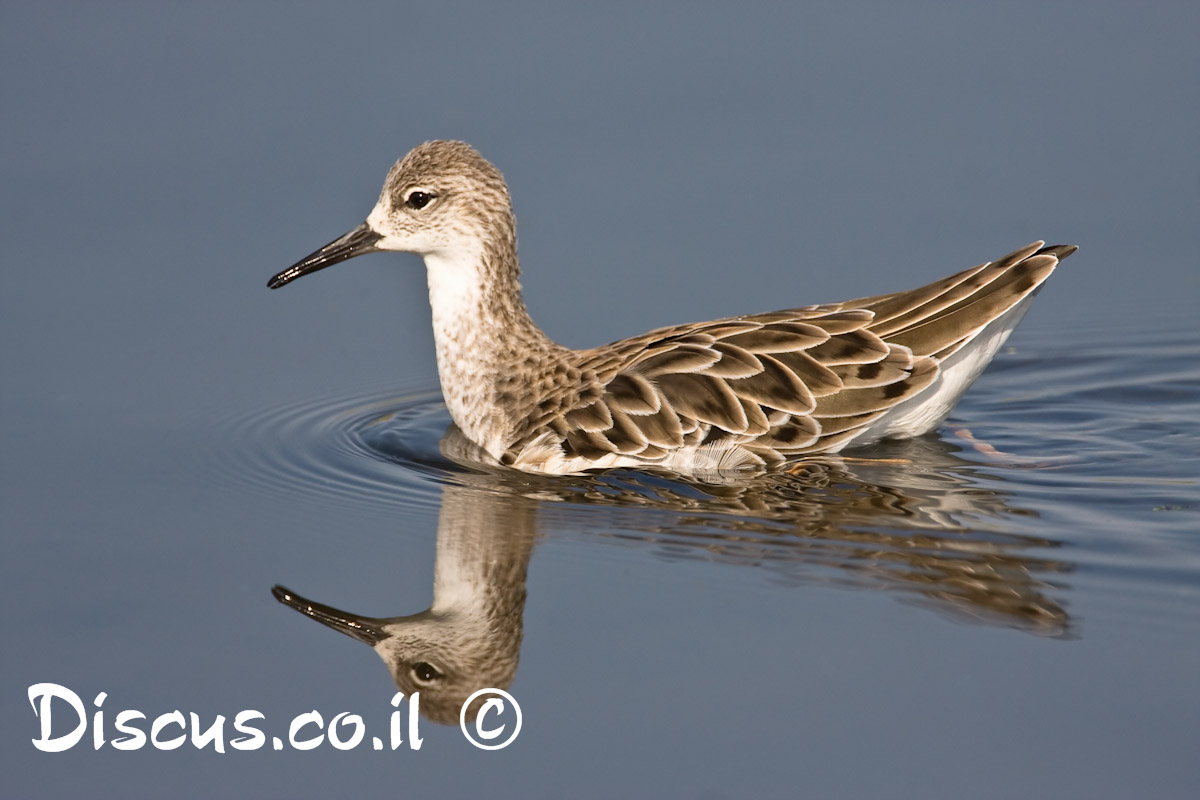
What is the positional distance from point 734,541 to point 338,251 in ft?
10.5

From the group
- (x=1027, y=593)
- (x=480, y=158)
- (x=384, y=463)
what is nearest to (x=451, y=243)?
(x=480, y=158)

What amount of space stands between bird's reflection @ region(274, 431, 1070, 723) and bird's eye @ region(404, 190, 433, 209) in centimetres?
159

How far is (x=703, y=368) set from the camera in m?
9.27

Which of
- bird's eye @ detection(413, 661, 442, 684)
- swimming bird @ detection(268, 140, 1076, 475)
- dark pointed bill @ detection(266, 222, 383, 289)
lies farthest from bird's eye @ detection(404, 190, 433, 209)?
bird's eye @ detection(413, 661, 442, 684)

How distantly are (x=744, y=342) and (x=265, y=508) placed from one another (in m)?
2.81

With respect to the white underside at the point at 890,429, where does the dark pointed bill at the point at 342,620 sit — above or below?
below

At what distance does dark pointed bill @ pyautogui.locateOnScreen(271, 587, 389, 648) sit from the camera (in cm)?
751

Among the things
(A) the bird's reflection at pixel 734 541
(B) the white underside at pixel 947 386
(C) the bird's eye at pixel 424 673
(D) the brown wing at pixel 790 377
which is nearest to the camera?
(C) the bird's eye at pixel 424 673

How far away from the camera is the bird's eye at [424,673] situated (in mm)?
7355

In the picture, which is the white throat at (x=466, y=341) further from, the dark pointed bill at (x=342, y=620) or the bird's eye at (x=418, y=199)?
the dark pointed bill at (x=342, y=620)

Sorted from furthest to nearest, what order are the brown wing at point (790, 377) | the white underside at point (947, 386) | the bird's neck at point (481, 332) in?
the bird's neck at point (481, 332) < the white underside at point (947, 386) < the brown wing at point (790, 377)

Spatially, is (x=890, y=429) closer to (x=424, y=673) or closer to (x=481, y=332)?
(x=481, y=332)

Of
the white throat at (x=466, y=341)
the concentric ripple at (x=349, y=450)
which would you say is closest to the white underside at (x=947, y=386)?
the white throat at (x=466, y=341)

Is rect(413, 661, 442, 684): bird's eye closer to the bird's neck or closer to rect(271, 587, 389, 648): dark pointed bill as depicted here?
rect(271, 587, 389, 648): dark pointed bill
